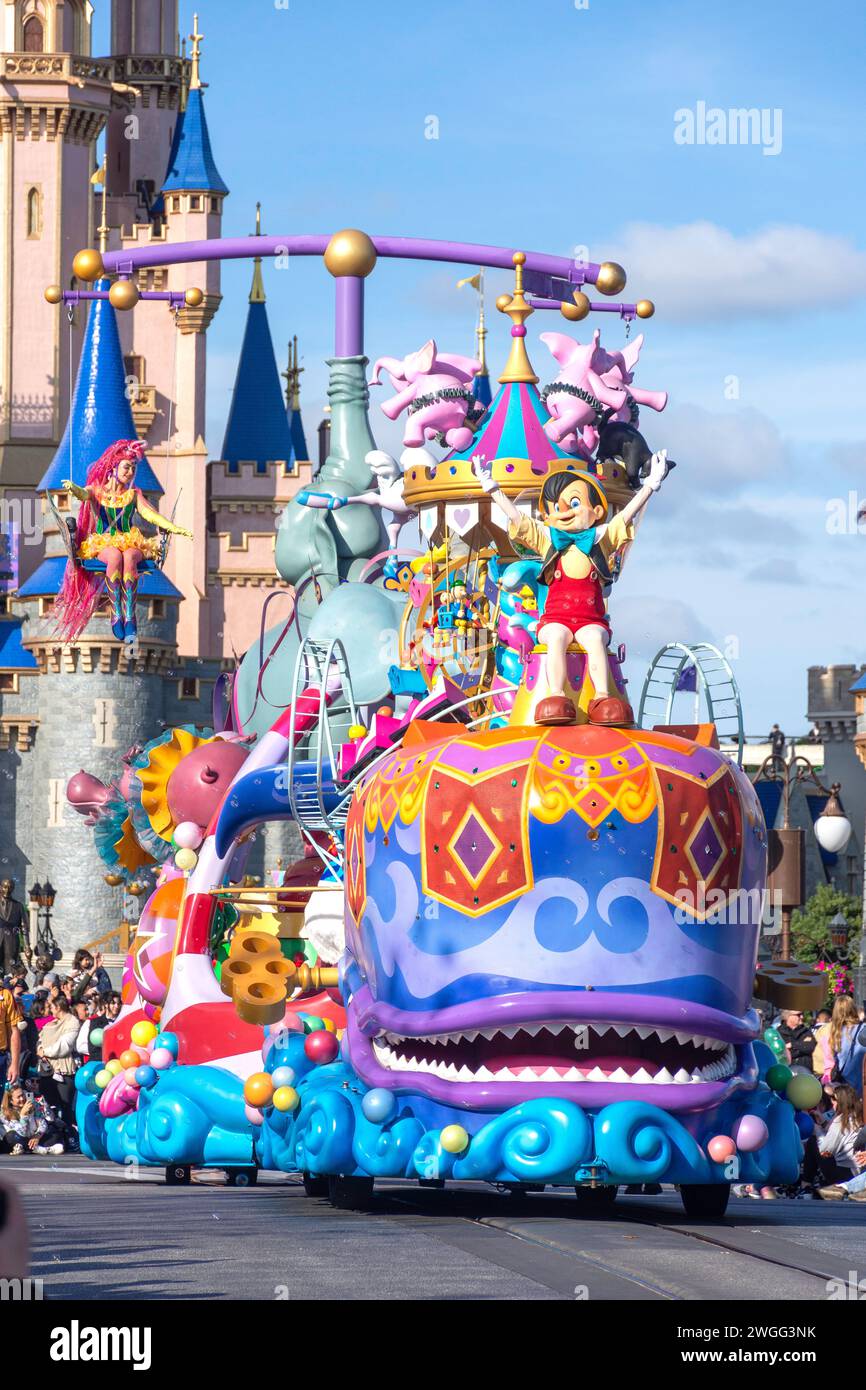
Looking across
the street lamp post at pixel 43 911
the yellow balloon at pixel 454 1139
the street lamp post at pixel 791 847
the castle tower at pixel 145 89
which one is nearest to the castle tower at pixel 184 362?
the castle tower at pixel 145 89

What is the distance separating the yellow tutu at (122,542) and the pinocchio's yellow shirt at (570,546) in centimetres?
2008

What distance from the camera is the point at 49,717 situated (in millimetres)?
40969

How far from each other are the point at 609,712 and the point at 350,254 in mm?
7192

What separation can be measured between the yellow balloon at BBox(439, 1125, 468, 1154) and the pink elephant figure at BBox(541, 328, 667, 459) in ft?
13.8

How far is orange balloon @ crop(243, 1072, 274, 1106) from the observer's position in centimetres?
1158

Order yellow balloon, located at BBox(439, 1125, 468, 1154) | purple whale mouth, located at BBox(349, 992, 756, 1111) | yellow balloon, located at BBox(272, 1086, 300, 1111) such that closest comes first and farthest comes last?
purple whale mouth, located at BBox(349, 992, 756, 1111), yellow balloon, located at BBox(439, 1125, 468, 1154), yellow balloon, located at BBox(272, 1086, 300, 1111)

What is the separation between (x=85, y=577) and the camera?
113ft

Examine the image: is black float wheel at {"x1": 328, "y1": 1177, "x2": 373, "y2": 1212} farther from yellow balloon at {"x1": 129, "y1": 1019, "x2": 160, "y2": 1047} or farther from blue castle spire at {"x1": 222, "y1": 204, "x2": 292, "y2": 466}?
blue castle spire at {"x1": 222, "y1": 204, "x2": 292, "y2": 466}

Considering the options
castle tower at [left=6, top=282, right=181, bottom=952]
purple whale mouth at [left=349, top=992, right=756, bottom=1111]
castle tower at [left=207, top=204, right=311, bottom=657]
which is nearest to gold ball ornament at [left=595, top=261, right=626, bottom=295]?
purple whale mouth at [left=349, top=992, right=756, bottom=1111]

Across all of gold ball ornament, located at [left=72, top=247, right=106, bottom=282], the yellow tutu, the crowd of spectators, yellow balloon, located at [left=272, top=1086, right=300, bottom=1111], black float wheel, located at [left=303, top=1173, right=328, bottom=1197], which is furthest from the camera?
the yellow tutu

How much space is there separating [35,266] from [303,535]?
110 feet

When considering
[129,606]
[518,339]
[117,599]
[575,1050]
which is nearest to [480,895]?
[575,1050]

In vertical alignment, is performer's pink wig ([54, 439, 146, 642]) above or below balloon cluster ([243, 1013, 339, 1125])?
above
